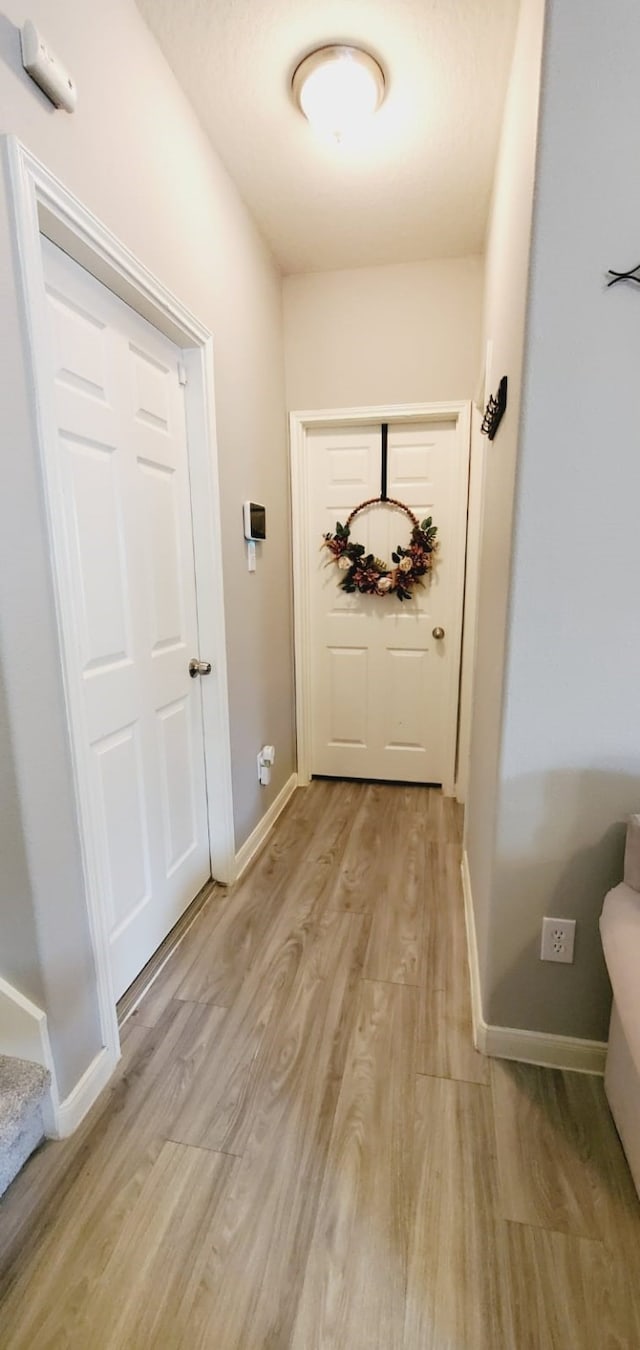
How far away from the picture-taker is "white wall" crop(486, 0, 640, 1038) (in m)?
0.98

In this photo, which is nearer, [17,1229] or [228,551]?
[17,1229]

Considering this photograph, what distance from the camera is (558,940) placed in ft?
4.18

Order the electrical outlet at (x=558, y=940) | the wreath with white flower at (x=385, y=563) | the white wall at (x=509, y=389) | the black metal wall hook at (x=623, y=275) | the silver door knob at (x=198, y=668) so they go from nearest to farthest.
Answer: the black metal wall hook at (x=623, y=275)
the white wall at (x=509, y=389)
the electrical outlet at (x=558, y=940)
the silver door knob at (x=198, y=668)
the wreath with white flower at (x=385, y=563)

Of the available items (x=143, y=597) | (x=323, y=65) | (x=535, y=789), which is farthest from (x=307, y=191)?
(x=535, y=789)

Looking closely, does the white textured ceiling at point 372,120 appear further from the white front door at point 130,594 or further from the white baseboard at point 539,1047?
the white baseboard at point 539,1047

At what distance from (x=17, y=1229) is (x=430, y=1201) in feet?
2.60

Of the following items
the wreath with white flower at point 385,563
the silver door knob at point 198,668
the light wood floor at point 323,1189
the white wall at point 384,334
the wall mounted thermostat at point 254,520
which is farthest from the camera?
the wreath with white flower at point 385,563

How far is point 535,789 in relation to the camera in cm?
122

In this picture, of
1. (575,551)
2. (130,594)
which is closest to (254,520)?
(130,594)

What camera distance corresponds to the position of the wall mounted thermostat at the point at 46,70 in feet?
3.22

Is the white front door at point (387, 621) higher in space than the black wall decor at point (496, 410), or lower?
lower

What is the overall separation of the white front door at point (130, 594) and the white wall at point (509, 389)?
0.97 metres

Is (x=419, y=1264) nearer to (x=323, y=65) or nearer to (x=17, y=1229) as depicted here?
(x=17, y=1229)

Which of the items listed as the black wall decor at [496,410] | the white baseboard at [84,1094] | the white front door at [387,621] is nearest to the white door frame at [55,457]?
the white baseboard at [84,1094]
